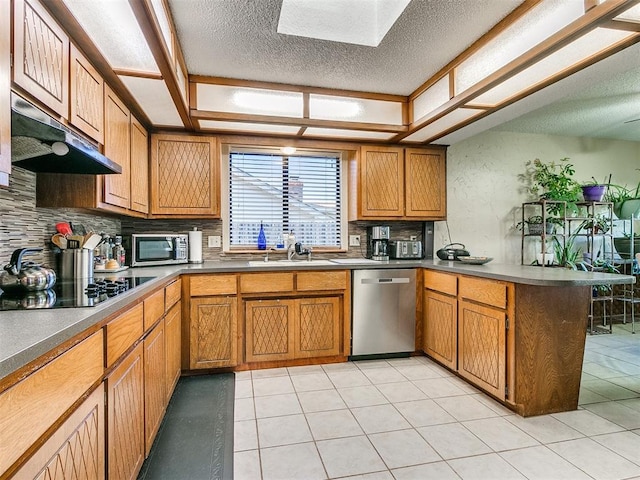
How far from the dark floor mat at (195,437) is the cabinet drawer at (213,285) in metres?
0.70

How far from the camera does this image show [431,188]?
149 inches

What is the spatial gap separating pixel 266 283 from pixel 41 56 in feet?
6.79

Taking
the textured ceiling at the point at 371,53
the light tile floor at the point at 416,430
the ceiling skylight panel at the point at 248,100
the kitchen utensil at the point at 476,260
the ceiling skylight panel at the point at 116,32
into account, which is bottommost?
A: the light tile floor at the point at 416,430

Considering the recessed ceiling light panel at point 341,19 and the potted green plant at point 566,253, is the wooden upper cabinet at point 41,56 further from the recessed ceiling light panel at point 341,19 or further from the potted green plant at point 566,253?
the potted green plant at point 566,253

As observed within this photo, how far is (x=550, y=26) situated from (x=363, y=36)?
40.9 inches

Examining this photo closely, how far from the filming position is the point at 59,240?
2047 millimetres

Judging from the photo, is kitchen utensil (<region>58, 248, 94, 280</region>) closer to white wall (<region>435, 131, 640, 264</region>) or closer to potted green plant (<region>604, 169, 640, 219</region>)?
white wall (<region>435, 131, 640, 264</region>)

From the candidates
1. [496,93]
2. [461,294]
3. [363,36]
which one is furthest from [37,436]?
[496,93]

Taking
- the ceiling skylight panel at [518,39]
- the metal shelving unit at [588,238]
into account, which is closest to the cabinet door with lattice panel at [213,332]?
the ceiling skylight panel at [518,39]

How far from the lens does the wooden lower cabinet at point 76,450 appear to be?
83cm

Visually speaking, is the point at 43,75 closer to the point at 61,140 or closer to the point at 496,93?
the point at 61,140

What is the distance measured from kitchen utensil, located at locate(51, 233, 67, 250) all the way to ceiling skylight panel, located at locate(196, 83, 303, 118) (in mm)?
1404

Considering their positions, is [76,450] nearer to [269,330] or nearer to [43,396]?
[43,396]

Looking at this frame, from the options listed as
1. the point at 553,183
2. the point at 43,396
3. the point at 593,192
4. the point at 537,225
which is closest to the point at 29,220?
the point at 43,396
